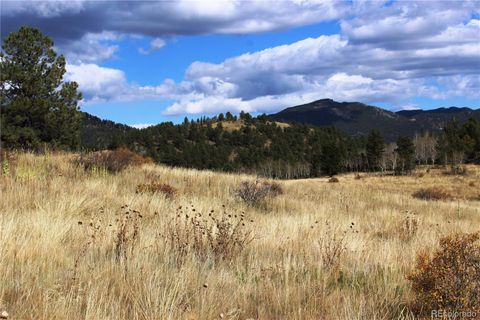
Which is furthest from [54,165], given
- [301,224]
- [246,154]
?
[246,154]

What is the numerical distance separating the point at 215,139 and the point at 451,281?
15637cm

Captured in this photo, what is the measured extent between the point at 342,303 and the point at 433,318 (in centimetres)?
72

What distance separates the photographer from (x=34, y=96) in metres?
24.7

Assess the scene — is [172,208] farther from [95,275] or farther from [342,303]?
[342,303]

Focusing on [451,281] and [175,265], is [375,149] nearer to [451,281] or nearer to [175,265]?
[175,265]

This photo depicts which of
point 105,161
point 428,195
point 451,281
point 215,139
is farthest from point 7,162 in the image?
point 215,139

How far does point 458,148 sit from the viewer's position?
89.6m

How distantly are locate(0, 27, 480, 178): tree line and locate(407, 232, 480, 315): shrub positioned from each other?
40.4ft

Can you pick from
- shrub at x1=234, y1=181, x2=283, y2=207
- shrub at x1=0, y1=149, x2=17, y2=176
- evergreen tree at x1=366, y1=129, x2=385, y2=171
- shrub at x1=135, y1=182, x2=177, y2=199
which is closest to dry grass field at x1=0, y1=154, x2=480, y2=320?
shrub at x1=0, y1=149, x2=17, y2=176

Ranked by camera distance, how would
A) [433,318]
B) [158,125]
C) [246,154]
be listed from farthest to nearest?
[158,125], [246,154], [433,318]

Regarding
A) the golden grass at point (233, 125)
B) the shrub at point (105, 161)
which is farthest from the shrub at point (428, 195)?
the golden grass at point (233, 125)

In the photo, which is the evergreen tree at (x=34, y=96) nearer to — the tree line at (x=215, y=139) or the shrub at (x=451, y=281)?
the tree line at (x=215, y=139)

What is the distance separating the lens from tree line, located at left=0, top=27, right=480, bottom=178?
24250 mm

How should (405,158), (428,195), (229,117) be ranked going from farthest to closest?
(229,117), (405,158), (428,195)
